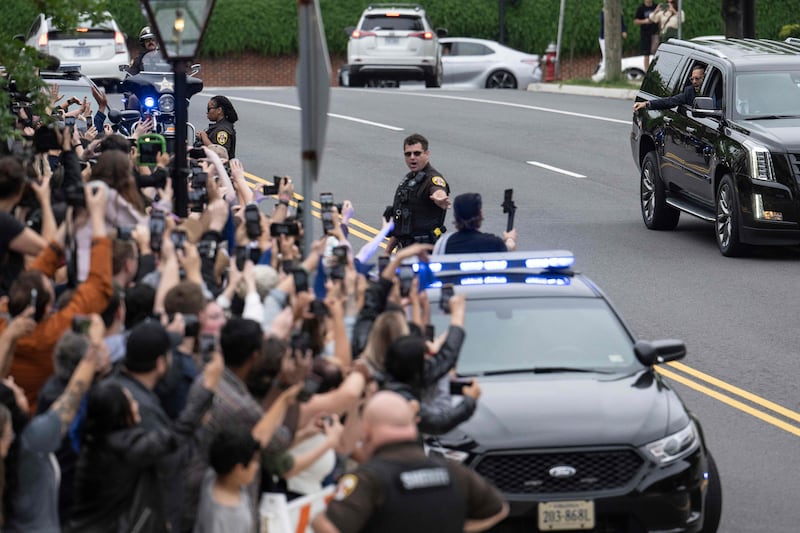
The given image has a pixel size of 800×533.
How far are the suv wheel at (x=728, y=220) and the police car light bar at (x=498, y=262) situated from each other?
8.57 m

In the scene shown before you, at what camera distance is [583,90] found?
3938cm

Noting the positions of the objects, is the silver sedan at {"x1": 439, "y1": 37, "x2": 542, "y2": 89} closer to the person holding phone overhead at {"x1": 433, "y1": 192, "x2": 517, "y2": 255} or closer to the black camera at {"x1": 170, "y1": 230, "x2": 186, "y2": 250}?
the person holding phone overhead at {"x1": 433, "y1": 192, "x2": 517, "y2": 255}

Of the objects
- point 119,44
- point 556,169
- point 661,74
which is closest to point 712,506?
point 661,74

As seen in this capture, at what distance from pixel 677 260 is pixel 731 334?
3.62 m

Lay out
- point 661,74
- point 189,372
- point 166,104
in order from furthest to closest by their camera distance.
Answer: point 661,74 → point 166,104 → point 189,372

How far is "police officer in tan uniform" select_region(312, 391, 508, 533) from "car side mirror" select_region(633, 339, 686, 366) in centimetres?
362

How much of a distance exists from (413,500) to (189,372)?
6.29ft

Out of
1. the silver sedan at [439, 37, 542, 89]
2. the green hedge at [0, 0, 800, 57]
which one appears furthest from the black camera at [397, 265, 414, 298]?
the green hedge at [0, 0, 800, 57]

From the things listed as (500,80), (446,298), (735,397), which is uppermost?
(446,298)

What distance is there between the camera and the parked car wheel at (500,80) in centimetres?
4481

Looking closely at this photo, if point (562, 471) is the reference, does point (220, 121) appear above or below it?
above

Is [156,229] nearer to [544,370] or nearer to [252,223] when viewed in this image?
[252,223]

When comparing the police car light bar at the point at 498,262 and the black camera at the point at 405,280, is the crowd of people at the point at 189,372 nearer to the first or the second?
the black camera at the point at 405,280

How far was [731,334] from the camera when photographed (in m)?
15.9
